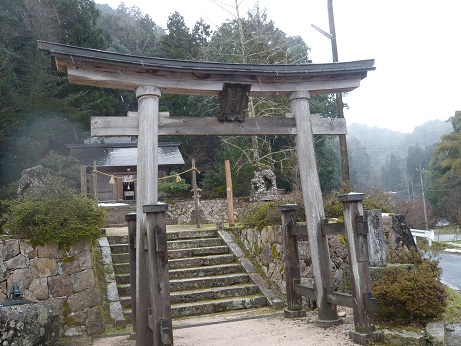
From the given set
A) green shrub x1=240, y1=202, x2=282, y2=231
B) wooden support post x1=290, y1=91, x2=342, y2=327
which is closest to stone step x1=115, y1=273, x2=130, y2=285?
green shrub x1=240, y1=202, x2=282, y2=231

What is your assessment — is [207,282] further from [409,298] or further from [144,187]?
[409,298]

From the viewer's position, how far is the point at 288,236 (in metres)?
6.54

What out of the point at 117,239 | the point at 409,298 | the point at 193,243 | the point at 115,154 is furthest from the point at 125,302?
the point at 115,154

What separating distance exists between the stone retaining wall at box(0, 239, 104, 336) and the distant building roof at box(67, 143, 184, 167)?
14009 millimetres

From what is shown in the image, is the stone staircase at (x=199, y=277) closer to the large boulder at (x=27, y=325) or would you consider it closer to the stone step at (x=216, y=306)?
the stone step at (x=216, y=306)

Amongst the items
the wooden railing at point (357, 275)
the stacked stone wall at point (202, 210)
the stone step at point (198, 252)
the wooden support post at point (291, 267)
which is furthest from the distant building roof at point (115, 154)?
the wooden railing at point (357, 275)

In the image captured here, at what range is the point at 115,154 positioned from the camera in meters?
22.5

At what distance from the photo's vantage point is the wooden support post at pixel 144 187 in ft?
16.7

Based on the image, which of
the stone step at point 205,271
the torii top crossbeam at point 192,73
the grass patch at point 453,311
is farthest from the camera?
the stone step at point 205,271

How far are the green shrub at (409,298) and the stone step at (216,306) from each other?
2.47m

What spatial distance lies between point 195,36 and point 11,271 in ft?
78.1

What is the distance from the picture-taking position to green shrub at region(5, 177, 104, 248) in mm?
6555

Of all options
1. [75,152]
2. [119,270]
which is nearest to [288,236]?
[119,270]

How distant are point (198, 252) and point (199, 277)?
877mm
